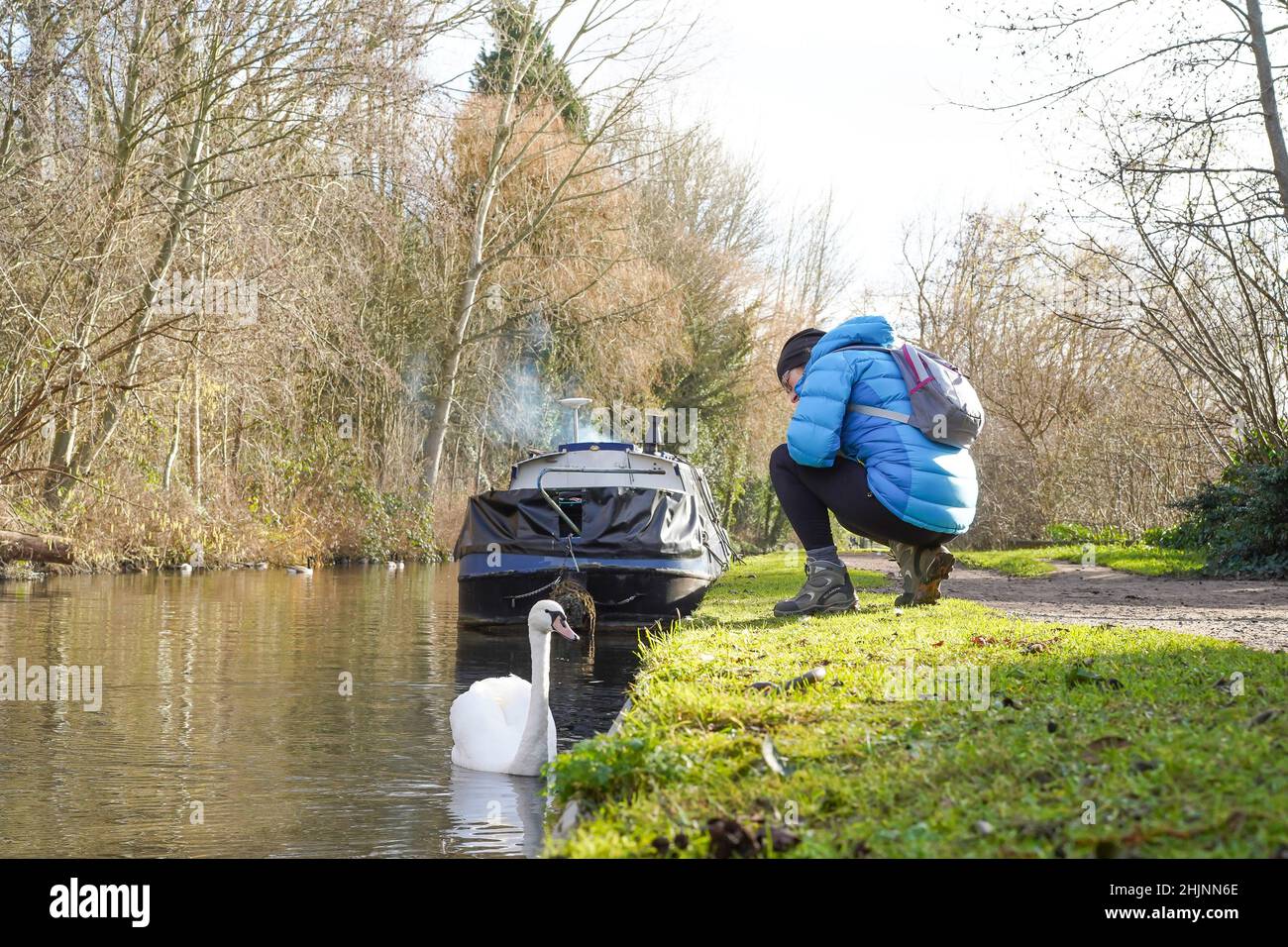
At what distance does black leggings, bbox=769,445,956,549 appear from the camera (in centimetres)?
831

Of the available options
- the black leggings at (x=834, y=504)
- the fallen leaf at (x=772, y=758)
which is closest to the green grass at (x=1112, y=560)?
the black leggings at (x=834, y=504)

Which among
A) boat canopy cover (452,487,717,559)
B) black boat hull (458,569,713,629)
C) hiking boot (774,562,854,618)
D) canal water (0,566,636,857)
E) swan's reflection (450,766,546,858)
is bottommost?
swan's reflection (450,766,546,858)

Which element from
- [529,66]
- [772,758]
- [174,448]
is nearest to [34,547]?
[174,448]

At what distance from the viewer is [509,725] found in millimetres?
7094

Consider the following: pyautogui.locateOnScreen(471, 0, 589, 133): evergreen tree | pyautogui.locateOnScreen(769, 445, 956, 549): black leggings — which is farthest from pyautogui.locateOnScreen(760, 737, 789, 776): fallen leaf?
pyautogui.locateOnScreen(471, 0, 589, 133): evergreen tree

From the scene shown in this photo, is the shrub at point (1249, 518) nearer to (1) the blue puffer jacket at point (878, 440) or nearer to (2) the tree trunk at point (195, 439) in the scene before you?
(1) the blue puffer jacket at point (878, 440)

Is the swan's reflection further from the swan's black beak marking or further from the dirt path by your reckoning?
the dirt path

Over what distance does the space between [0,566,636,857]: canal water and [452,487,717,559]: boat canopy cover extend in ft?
3.13

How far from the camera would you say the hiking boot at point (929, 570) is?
30.1 feet

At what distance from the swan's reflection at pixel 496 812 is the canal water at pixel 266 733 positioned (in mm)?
14

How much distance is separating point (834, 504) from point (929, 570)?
1245 millimetres

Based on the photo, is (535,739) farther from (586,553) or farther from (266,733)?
(586,553)
